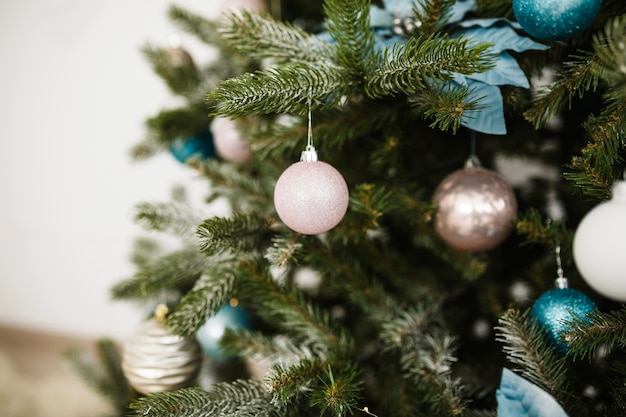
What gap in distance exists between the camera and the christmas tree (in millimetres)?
346

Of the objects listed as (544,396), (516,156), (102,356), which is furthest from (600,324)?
(102,356)

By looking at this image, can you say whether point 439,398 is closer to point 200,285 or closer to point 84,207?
point 200,285

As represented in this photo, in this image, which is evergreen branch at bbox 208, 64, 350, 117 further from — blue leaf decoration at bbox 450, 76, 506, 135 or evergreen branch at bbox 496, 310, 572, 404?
evergreen branch at bbox 496, 310, 572, 404

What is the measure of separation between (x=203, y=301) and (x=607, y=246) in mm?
339

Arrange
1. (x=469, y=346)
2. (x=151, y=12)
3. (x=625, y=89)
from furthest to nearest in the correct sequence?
(x=151, y=12)
(x=469, y=346)
(x=625, y=89)

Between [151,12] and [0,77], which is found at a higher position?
[151,12]

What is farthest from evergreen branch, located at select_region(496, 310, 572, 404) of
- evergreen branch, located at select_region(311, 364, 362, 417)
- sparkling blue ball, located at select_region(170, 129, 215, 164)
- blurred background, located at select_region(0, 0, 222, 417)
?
blurred background, located at select_region(0, 0, 222, 417)

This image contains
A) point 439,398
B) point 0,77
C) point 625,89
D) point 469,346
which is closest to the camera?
point 625,89

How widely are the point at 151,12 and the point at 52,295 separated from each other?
858mm

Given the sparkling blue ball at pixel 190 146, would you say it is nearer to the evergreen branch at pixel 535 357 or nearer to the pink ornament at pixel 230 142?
the pink ornament at pixel 230 142

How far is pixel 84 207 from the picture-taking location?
1.28m

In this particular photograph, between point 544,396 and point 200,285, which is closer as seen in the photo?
point 544,396

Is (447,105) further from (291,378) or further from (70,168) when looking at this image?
(70,168)

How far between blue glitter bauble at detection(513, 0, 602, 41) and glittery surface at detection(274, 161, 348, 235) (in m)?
0.19
